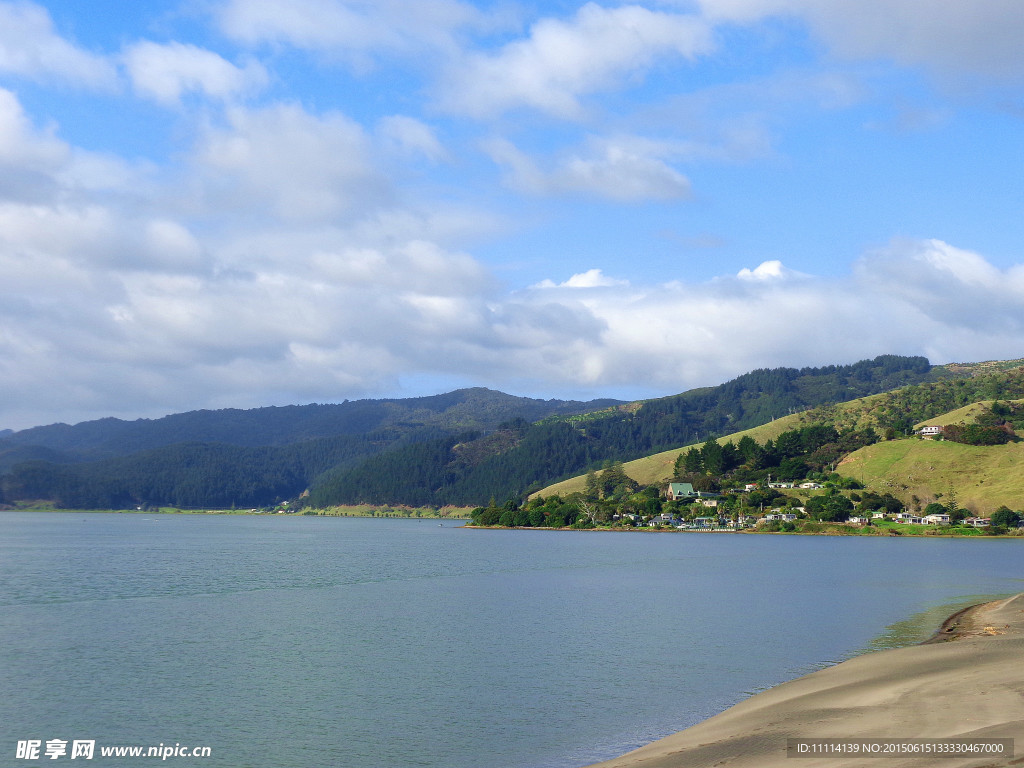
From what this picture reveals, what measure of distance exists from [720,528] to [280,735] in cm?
17974

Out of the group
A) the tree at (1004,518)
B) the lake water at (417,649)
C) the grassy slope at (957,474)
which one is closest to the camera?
the lake water at (417,649)

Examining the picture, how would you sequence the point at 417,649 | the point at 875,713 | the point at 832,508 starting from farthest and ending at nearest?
the point at 832,508, the point at 417,649, the point at 875,713

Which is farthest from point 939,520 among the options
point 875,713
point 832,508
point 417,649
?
point 875,713

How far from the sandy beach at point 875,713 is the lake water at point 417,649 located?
2598mm

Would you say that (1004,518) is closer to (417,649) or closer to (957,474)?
(957,474)

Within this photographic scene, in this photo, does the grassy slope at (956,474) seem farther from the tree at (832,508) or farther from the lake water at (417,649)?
the lake water at (417,649)

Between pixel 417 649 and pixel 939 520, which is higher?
pixel 417 649

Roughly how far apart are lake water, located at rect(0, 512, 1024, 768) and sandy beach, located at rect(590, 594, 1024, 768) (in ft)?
8.52

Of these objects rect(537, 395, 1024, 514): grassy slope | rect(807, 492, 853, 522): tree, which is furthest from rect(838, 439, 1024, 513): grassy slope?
rect(807, 492, 853, 522): tree

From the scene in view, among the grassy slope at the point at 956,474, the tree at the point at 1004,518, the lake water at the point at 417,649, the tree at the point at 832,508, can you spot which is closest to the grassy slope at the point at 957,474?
the grassy slope at the point at 956,474

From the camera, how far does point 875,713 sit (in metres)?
23.5

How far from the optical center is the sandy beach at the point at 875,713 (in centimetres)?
1930

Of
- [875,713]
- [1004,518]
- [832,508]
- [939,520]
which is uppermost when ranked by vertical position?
[832,508]

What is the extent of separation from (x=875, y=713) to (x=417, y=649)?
23.8m
